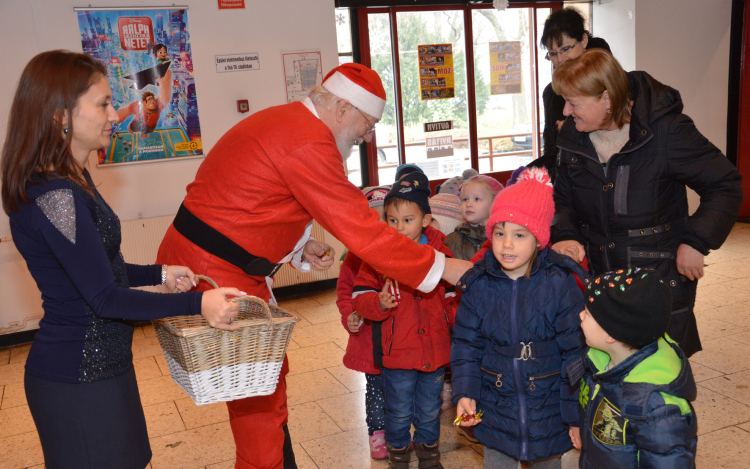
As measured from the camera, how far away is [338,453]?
290cm

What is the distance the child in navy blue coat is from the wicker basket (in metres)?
0.66

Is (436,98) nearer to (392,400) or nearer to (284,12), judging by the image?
(284,12)

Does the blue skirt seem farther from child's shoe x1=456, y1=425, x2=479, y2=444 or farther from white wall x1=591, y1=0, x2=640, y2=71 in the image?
white wall x1=591, y1=0, x2=640, y2=71

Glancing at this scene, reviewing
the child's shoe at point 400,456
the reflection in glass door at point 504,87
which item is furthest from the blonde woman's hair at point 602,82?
the reflection in glass door at point 504,87

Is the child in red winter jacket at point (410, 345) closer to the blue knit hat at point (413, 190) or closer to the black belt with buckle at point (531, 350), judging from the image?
the blue knit hat at point (413, 190)

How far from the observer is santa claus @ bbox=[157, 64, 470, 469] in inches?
74.9

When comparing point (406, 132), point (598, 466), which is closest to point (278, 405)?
point (598, 466)

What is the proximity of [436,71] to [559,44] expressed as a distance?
11.4ft

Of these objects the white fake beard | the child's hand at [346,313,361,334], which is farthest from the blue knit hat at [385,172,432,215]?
the child's hand at [346,313,361,334]

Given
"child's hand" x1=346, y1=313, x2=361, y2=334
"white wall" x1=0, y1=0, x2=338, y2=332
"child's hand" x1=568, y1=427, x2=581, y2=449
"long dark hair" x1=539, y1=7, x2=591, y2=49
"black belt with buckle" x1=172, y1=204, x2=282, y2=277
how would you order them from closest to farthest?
"child's hand" x1=568, y1=427, x2=581, y2=449
"black belt with buckle" x1=172, y1=204, x2=282, y2=277
"child's hand" x1=346, y1=313, x2=361, y2=334
"long dark hair" x1=539, y1=7, x2=591, y2=49
"white wall" x1=0, y1=0, x2=338, y2=332

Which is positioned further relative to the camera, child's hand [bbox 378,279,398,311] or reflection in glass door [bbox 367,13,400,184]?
reflection in glass door [bbox 367,13,400,184]

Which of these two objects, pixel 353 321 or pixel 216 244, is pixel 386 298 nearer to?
pixel 353 321

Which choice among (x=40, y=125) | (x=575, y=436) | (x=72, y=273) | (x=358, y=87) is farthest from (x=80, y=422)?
(x=575, y=436)

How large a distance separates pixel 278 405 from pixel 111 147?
3.68 meters
